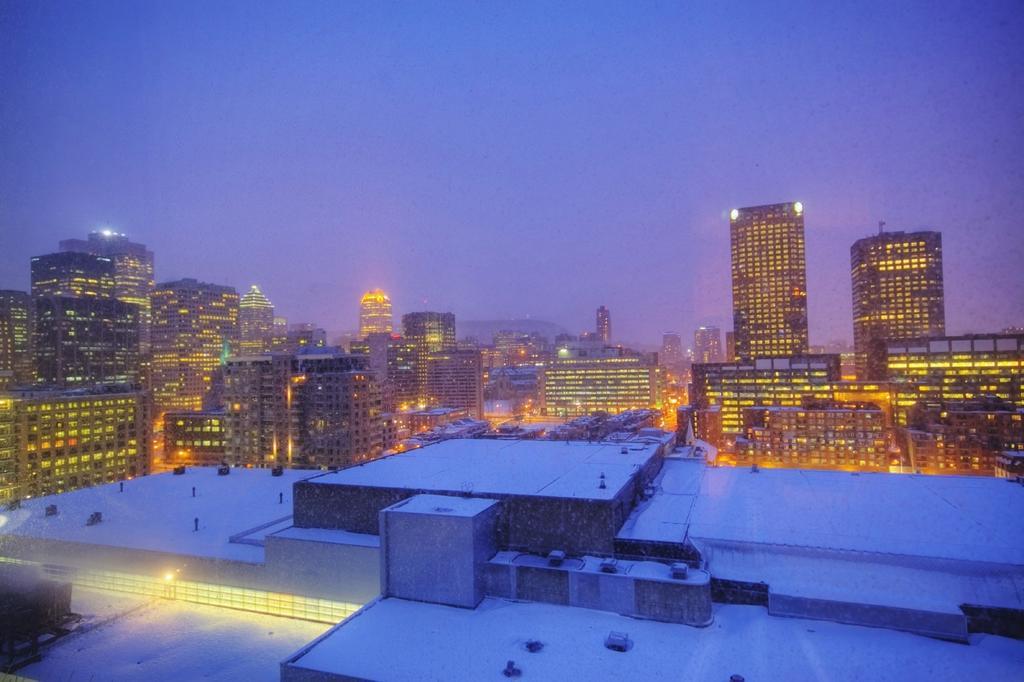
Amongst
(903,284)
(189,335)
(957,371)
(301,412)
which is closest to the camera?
(301,412)

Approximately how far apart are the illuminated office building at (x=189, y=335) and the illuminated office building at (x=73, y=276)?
29989 millimetres

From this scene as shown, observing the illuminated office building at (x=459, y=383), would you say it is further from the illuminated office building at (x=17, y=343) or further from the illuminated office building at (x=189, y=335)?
the illuminated office building at (x=17, y=343)

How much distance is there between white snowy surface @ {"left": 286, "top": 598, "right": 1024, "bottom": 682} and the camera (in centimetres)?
1041

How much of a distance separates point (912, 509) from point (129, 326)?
93.2 metres

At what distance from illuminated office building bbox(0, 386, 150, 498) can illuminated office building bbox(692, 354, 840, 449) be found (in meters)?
67.8

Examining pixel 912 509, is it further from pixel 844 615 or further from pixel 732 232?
pixel 732 232

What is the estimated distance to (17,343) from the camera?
6519cm

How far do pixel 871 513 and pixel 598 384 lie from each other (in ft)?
334

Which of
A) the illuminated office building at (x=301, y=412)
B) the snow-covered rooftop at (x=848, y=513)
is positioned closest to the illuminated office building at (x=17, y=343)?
the illuminated office building at (x=301, y=412)

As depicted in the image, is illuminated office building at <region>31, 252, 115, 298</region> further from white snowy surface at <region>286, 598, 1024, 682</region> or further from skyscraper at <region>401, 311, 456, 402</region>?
white snowy surface at <region>286, 598, 1024, 682</region>

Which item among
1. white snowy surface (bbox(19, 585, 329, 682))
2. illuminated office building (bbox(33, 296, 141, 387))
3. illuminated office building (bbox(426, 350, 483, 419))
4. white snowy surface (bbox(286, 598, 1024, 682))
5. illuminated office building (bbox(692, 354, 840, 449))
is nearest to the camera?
white snowy surface (bbox(286, 598, 1024, 682))

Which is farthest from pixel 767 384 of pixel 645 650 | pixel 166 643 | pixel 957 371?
pixel 166 643

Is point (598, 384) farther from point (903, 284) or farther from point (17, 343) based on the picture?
point (17, 343)

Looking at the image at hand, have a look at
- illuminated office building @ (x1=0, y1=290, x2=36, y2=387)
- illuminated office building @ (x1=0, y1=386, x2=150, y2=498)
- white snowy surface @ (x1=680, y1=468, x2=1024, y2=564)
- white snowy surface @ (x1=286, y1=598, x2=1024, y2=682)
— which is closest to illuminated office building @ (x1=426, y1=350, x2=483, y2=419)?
illuminated office building @ (x1=0, y1=386, x2=150, y2=498)
